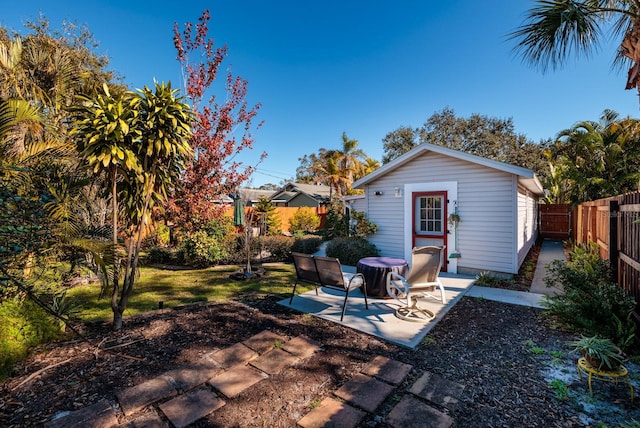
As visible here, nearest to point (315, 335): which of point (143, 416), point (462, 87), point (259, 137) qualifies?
point (143, 416)

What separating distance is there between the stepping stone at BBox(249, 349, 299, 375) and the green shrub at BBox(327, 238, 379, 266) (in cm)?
600

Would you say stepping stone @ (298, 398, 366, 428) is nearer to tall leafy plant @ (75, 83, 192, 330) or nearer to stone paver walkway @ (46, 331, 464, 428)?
stone paver walkway @ (46, 331, 464, 428)

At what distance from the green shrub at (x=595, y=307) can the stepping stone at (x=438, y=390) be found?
8.02ft

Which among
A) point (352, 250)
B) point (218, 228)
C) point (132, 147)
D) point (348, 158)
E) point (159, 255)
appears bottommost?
point (159, 255)

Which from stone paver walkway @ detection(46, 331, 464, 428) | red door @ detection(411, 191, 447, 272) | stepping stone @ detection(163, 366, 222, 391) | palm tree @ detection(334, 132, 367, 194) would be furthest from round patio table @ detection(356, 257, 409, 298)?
palm tree @ detection(334, 132, 367, 194)

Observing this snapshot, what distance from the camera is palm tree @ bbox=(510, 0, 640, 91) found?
137 inches

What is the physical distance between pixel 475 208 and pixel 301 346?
251 inches

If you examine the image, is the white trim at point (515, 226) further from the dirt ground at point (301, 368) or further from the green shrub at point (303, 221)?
the green shrub at point (303, 221)

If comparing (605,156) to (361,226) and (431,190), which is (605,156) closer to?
(431,190)

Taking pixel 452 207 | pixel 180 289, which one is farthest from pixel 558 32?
pixel 180 289

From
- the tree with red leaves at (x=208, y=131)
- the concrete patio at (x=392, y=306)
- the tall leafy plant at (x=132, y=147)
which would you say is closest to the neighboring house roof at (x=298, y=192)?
the tree with red leaves at (x=208, y=131)

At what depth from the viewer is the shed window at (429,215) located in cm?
832

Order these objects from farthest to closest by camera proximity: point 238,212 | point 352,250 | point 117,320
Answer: point 352,250 → point 238,212 → point 117,320

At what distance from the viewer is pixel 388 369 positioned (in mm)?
3182
